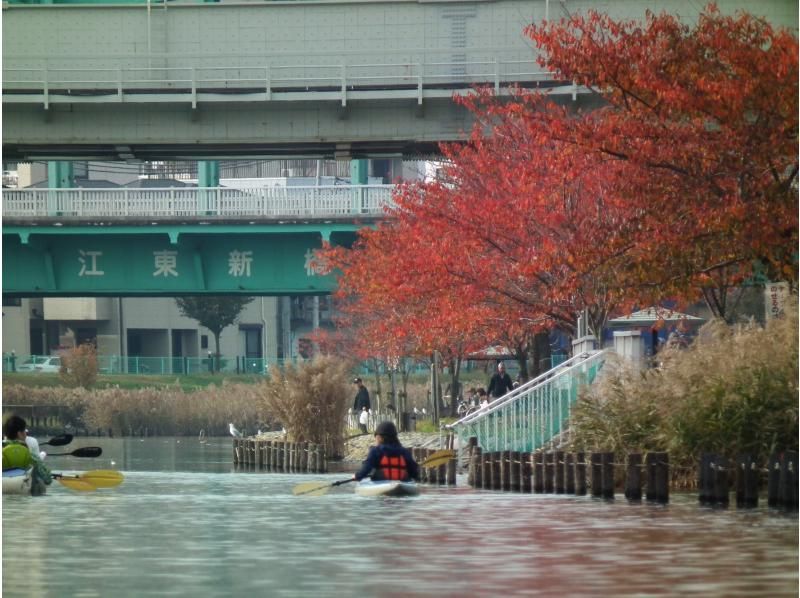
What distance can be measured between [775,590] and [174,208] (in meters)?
34.1

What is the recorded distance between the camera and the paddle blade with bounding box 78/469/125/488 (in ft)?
97.0

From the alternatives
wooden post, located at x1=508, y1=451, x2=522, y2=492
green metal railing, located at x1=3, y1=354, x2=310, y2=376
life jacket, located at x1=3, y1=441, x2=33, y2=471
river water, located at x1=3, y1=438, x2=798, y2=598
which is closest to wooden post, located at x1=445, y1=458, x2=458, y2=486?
wooden post, located at x1=508, y1=451, x2=522, y2=492

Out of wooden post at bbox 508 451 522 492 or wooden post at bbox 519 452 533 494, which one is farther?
wooden post at bbox 508 451 522 492

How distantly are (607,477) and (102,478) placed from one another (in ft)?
31.2

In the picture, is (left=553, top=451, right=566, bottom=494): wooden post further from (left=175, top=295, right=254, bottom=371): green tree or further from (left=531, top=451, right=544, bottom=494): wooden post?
(left=175, top=295, right=254, bottom=371): green tree

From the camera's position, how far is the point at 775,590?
1547 centimetres

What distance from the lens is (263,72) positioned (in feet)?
140

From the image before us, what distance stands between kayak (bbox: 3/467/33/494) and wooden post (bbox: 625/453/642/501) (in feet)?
33.8

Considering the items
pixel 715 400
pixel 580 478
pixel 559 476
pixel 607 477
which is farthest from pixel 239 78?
pixel 715 400

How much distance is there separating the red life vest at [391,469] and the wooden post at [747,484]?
6010 millimetres

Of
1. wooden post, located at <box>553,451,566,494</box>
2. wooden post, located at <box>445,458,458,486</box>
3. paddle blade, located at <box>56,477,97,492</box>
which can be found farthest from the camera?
wooden post, located at <box>445,458,458,486</box>

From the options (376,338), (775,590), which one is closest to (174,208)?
(376,338)

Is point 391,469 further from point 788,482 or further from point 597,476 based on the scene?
point 788,482

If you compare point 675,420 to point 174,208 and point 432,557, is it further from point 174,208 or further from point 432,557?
point 174,208
